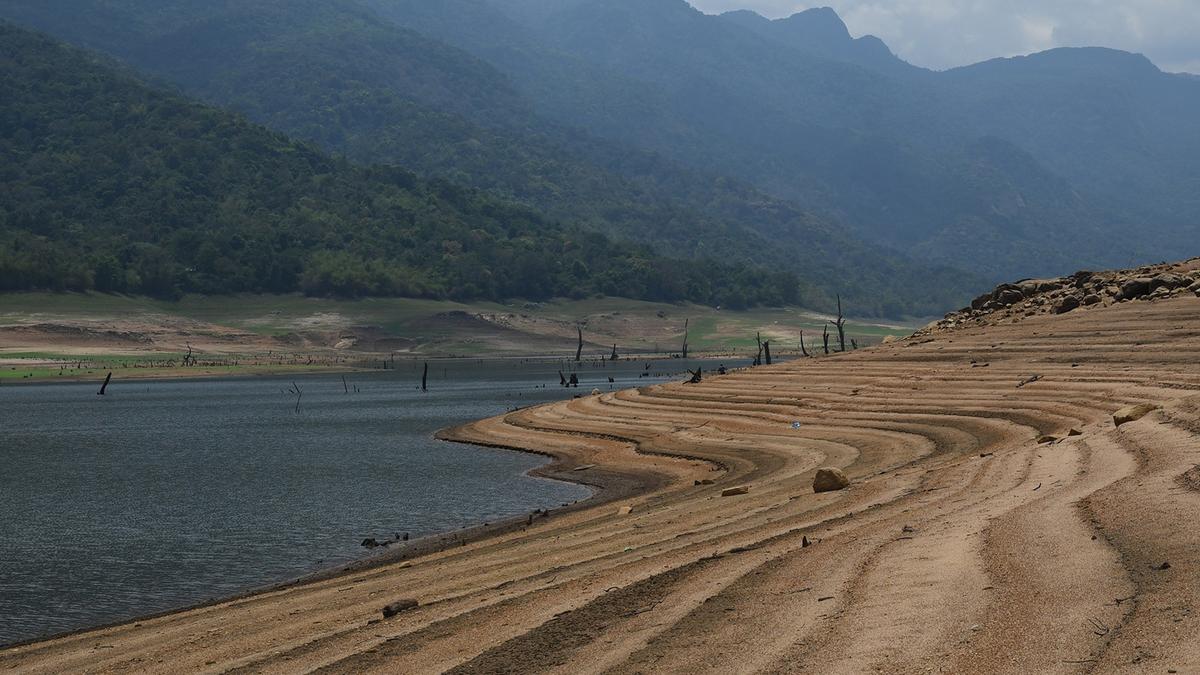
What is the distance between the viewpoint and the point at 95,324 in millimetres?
157875

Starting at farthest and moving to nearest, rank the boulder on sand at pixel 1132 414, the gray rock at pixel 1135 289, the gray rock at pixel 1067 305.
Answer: the gray rock at pixel 1067 305 < the gray rock at pixel 1135 289 < the boulder on sand at pixel 1132 414

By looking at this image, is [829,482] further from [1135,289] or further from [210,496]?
[210,496]

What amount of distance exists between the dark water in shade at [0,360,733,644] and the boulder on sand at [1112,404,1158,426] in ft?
46.6

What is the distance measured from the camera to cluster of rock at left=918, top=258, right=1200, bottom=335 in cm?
3566

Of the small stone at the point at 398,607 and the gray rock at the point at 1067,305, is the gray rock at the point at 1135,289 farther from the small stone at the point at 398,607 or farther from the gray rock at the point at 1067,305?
the small stone at the point at 398,607

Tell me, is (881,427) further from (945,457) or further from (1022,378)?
(945,457)

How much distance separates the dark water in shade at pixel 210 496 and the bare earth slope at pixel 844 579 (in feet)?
15.3

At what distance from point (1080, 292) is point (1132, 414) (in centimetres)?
2101

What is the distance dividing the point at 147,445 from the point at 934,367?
37690 millimetres

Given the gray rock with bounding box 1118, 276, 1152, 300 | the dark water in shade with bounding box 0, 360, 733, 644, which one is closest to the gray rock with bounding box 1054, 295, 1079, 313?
the gray rock with bounding box 1118, 276, 1152, 300

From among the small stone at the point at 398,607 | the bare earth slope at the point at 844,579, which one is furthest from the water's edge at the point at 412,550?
the small stone at the point at 398,607

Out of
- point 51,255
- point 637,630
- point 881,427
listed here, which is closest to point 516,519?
point 881,427

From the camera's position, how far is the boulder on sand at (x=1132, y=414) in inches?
772

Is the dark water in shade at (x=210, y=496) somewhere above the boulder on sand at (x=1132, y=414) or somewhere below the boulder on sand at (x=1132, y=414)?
below
